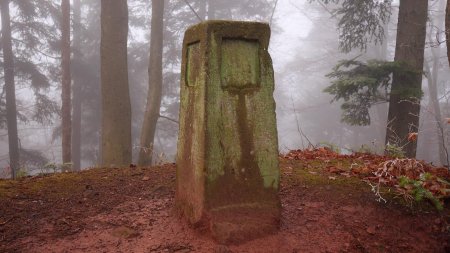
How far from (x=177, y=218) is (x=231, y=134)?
3.20ft

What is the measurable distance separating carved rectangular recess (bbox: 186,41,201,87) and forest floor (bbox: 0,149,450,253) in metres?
1.27

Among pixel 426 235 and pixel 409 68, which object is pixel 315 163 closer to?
pixel 426 235

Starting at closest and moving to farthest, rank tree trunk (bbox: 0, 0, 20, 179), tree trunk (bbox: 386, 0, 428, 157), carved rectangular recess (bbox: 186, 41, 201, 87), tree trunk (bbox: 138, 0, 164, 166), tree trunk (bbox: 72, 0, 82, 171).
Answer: carved rectangular recess (bbox: 186, 41, 201, 87)
tree trunk (bbox: 386, 0, 428, 157)
tree trunk (bbox: 138, 0, 164, 166)
tree trunk (bbox: 0, 0, 20, 179)
tree trunk (bbox: 72, 0, 82, 171)

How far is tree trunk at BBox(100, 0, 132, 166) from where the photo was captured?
742 cm

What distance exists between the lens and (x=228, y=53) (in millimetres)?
3004

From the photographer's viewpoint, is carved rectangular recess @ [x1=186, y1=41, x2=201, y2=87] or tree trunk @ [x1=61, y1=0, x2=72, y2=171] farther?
tree trunk @ [x1=61, y1=0, x2=72, y2=171]

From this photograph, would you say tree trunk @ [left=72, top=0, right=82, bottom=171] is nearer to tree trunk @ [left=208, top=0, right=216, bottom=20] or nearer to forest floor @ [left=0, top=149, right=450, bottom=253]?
tree trunk @ [left=208, top=0, right=216, bottom=20]

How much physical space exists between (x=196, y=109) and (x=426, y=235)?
2.37 meters

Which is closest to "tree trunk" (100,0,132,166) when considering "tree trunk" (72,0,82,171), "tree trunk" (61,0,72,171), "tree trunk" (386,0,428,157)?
"tree trunk" (61,0,72,171)

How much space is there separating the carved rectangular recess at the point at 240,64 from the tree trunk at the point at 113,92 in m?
4.97

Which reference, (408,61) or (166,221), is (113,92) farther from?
(408,61)

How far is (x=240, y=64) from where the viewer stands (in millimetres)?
3035

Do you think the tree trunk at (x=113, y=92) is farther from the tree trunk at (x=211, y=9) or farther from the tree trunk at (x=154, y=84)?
the tree trunk at (x=211, y=9)

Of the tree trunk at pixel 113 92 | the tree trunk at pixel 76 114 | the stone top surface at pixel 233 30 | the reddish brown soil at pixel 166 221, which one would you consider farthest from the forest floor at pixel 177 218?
the tree trunk at pixel 76 114
